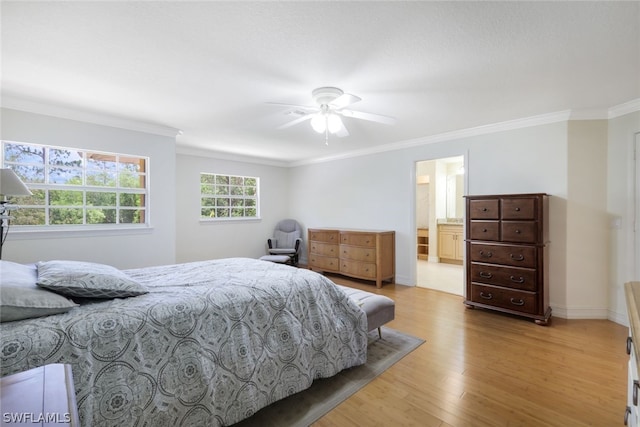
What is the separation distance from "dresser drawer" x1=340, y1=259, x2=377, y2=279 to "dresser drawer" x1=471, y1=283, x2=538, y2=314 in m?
1.56

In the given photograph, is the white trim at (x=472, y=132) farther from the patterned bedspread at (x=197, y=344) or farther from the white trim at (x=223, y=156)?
the patterned bedspread at (x=197, y=344)

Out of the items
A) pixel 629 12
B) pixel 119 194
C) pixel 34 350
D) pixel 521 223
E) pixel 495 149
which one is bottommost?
pixel 34 350

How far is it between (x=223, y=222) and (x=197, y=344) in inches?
175

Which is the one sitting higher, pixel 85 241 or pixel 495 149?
pixel 495 149

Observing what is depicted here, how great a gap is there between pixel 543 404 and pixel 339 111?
2.84 meters

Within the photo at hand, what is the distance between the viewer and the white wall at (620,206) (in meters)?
3.05

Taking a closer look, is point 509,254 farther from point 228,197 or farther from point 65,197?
point 65,197

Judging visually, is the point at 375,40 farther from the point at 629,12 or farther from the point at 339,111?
the point at 629,12

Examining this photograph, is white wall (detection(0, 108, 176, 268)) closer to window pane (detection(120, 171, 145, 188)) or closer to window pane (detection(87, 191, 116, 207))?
window pane (detection(120, 171, 145, 188))

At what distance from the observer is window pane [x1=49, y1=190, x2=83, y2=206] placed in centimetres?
328

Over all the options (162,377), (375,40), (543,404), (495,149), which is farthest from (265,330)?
(495,149)

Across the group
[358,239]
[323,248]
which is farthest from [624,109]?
[323,248]

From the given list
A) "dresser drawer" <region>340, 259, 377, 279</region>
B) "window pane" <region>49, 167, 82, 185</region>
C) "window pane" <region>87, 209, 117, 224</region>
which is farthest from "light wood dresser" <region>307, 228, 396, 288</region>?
"window pane" <region>49, 167, 82, 185</region>

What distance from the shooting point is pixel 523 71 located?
230cm
